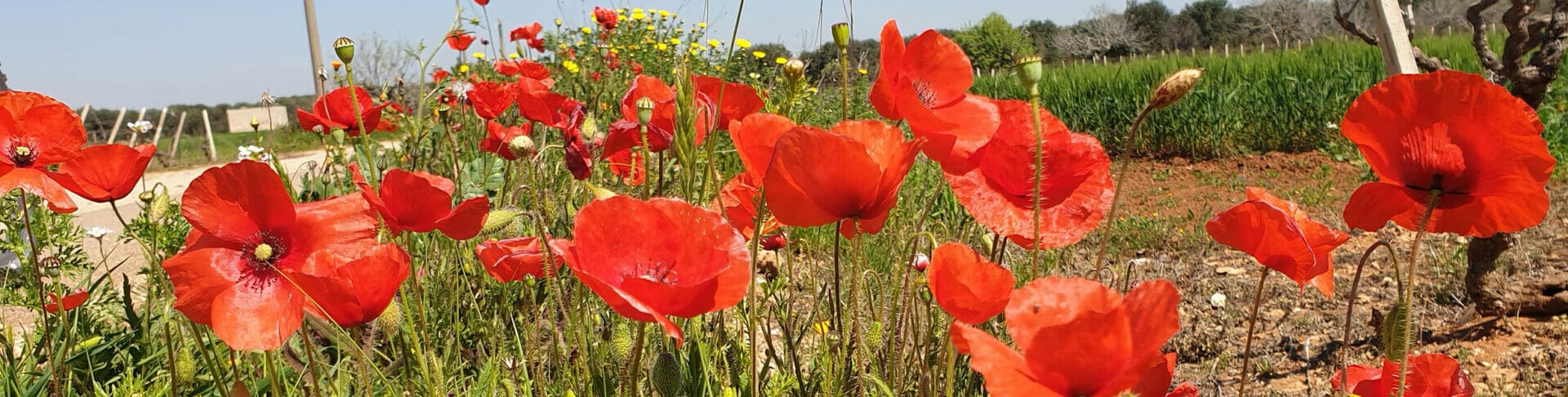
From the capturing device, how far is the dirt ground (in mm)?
2381

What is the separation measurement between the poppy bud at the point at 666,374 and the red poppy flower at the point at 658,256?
0.16 metres

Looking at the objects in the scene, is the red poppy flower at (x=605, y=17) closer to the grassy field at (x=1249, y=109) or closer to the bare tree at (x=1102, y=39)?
the grassy field at (x=1249, y=109)

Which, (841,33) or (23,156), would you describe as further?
(23,156)

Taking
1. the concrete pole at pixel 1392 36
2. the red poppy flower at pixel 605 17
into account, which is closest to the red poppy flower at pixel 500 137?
the concrete pole at pixel 1392 36

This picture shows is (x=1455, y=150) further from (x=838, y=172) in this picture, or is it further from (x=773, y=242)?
(x=773, y=242)

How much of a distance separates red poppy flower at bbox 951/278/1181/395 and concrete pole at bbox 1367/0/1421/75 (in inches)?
60.6

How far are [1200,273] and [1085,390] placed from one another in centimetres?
319

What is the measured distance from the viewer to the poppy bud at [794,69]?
3.93 feet

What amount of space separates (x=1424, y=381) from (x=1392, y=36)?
3.54ft

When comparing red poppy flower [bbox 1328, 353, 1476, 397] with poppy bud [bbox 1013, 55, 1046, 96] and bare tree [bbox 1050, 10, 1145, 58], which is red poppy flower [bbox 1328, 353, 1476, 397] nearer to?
poppy bud [bbox 1013, 55, 1046, 96]

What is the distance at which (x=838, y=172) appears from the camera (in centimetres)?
83

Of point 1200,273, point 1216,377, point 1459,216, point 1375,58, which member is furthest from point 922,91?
point 1375,58

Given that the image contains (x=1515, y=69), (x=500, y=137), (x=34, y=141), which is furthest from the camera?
(x=1515, y=69)

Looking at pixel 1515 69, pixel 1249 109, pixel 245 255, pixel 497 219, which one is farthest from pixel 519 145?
pixel 1249 109
